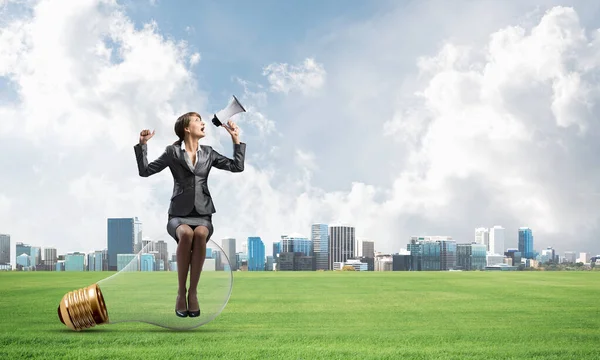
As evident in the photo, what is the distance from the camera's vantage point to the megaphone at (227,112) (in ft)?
21.4

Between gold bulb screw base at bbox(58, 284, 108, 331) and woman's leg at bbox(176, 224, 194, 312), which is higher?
woman's leg at bbox(176, 224, 194, 312)

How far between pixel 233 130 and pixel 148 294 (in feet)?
6.74

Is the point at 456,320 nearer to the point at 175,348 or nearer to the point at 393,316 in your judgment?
the point at 393,316

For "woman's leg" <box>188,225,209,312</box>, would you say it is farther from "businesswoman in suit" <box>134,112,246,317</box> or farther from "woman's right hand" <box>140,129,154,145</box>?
"woman's right hand" <box>140,129,154,145</box>

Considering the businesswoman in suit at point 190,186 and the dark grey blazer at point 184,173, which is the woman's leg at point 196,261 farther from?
the dark grey blazer at point 184,173

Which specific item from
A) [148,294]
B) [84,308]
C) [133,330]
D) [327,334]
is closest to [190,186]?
[148,294]

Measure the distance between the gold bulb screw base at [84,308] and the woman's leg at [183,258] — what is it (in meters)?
0.94

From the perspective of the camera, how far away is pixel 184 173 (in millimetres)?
6531

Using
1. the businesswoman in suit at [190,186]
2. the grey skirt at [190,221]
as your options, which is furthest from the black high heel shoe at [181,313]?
the grey skirt at [190,221]

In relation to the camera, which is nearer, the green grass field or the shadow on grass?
the green grass field

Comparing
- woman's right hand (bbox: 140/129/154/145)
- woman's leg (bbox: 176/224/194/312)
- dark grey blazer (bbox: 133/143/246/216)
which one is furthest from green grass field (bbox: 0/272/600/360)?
woman's right hand (bbox: 140/129/154/145)

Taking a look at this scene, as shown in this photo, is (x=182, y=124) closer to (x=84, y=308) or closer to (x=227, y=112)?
(x=227, y=112)

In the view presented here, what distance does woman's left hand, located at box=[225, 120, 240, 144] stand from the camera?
6.63 meters

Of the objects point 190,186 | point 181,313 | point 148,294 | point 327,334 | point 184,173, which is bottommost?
point 327,334
